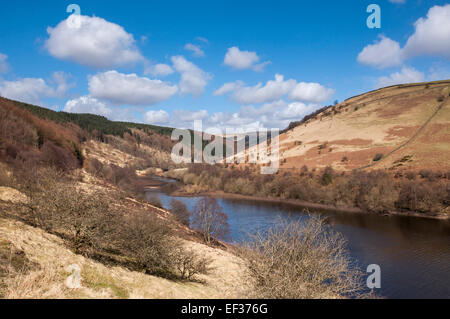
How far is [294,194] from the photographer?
81.8 metres

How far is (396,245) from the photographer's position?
40188 mm

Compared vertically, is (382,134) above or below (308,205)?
above

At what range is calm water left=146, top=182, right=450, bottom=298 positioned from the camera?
28297 mm

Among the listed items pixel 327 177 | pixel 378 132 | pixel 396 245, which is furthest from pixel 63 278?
pixel 378 132

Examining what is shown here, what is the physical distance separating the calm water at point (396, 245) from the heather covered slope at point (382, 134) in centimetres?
2691

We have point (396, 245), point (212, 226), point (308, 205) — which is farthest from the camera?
point (308, 205)

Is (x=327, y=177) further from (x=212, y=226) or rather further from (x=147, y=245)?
(x=147, y=245)

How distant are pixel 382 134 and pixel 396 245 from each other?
2809 inches

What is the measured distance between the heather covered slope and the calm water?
26.9m

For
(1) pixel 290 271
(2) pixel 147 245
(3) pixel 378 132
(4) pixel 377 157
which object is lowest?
Answer: (2) pixel 147 245

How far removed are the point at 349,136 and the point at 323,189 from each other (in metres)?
41.8

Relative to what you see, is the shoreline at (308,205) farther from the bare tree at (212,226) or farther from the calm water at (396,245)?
the bare tree at (212,226)
